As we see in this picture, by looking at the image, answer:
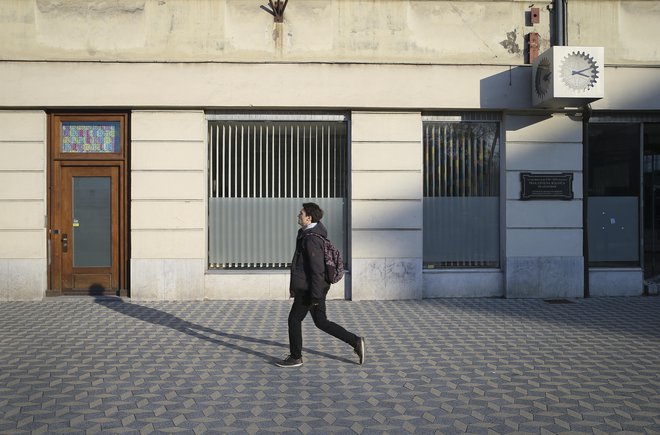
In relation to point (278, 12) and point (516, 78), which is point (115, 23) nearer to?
point (278, 12)

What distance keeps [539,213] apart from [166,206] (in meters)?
6.74

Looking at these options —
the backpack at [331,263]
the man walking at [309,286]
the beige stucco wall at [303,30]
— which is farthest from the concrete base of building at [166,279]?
the backpack at [331,263]

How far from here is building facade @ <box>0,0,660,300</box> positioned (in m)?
10.1

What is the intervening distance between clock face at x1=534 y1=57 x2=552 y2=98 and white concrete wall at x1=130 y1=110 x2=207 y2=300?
5979 millimetres

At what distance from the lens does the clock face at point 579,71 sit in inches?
378

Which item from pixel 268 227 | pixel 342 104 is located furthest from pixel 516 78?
pixel 268 227

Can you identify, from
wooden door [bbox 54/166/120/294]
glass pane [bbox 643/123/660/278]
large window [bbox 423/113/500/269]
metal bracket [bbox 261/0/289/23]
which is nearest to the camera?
metal bracket [bbox 261/0/289/23]

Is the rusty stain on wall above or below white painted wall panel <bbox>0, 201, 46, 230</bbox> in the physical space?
above

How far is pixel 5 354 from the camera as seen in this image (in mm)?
6570

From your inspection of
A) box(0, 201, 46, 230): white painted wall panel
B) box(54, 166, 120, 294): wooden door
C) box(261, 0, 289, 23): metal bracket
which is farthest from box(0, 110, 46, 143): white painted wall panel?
box(261, 0, 289, 23): metal bracket

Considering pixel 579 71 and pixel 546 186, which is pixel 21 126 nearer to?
pixel 546 186

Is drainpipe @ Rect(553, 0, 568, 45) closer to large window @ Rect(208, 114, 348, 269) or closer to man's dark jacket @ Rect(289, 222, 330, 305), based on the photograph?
large window @ Rect(208, 114, 348, 269)

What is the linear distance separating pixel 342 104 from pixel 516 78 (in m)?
3.18

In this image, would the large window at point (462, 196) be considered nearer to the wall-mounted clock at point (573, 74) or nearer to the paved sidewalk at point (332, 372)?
the wall-mounted clock at point (573, 74)
